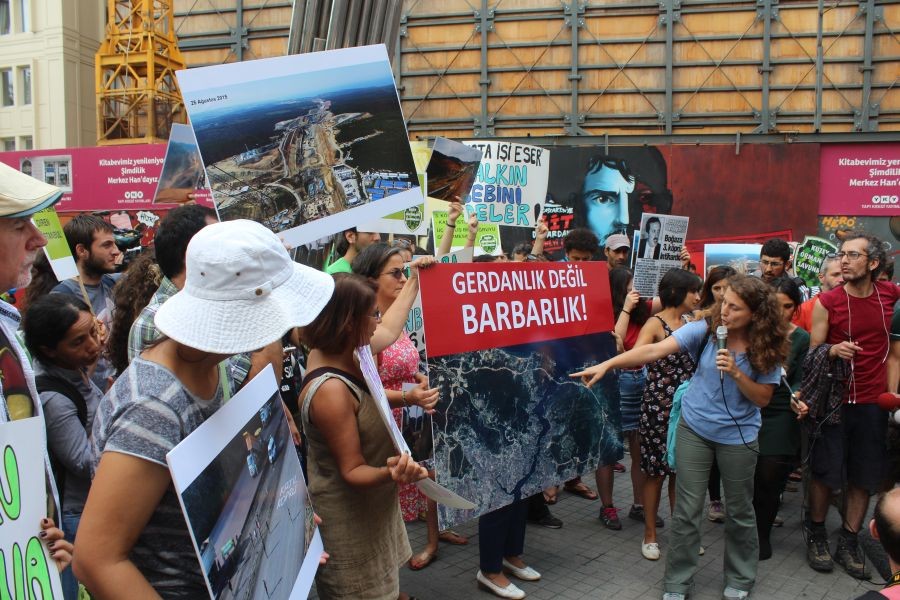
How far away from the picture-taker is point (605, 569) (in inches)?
183

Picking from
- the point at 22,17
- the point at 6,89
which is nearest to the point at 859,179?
the point at 22,17

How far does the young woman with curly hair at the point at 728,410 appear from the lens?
3926 mm

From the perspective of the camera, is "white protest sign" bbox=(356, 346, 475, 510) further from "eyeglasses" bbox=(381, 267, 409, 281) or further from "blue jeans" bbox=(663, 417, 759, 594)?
"blue jeans" bbox=(663, 417, 759, 594)

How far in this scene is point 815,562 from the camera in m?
4.70

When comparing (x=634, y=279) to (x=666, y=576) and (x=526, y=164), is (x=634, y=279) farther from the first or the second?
(x=666, y=576)

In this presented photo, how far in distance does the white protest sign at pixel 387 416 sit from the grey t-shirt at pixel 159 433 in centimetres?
84

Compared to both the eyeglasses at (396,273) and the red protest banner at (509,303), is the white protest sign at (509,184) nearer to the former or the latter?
the red protest banner at (509,303)

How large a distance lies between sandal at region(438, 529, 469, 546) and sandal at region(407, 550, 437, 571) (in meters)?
0.34

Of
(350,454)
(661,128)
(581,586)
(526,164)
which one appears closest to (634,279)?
(526,164)

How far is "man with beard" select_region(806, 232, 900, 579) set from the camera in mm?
4637

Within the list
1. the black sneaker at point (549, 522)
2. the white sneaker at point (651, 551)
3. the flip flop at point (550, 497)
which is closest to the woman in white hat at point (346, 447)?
the white sneaker at point (651, 551)

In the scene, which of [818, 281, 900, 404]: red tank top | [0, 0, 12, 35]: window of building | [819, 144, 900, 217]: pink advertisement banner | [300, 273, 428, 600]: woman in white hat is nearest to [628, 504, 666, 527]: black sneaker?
[818, 281, 900, 404]: red tank top

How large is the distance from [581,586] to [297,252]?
4445 mm

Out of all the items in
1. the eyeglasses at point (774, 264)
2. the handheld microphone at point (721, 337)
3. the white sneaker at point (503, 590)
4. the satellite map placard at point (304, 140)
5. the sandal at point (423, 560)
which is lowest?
the sandal at point (423, 560)
